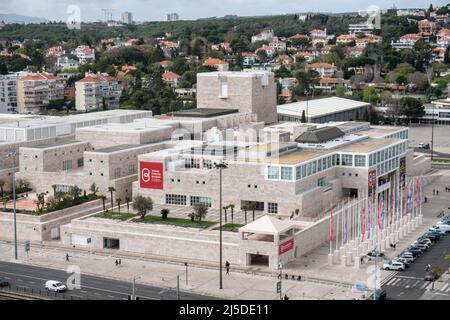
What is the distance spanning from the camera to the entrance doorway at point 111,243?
44438 millimetres

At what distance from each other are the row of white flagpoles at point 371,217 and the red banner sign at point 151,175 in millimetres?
10610

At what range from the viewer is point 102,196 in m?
49.1

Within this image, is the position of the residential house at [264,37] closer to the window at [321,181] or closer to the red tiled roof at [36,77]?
the red tiled roof at [36,77]

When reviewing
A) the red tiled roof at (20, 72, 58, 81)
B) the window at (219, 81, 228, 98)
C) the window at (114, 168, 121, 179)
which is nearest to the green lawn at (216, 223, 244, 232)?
the window at (114, 168, 121, 179)

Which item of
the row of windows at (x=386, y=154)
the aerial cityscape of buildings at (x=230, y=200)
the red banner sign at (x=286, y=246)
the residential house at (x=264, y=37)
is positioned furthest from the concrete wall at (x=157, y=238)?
the residential house at (x=264, y=37)

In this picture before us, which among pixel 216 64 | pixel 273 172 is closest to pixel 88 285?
pixel 273 172

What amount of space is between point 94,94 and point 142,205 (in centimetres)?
6685

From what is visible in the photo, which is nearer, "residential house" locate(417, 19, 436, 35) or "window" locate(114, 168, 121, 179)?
"window" locate(114, 168, 121, 179)

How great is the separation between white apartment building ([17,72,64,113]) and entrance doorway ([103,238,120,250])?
6610 cm

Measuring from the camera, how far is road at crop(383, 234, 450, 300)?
35.5m

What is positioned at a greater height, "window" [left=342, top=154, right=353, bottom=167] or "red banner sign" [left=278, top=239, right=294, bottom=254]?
"window" [left=342, top=154, right=353, bottom=167]

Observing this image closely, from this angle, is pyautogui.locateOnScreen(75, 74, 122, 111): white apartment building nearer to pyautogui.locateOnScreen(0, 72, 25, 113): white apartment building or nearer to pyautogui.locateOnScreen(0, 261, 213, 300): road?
pyautogui.locateOnScreen(0, 72, 25, 113): white apartment building

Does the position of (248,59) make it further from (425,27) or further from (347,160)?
(347,160)

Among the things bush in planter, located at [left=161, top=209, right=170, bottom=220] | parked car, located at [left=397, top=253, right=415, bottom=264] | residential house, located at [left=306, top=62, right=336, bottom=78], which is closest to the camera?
parked car, located at [left=397, top=253, right=415, bottom=264]
